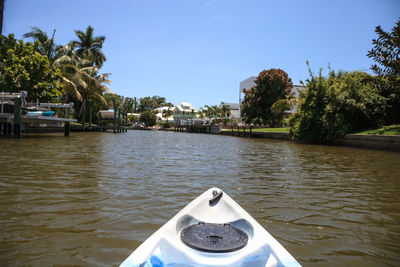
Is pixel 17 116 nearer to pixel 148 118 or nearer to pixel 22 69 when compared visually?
pixel 22 69

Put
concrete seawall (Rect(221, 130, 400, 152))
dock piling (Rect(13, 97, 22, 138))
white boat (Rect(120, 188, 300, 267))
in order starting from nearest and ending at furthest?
1. white boat (Rect(120, 188, 300, 267))
2. dock piling (Rect(13, 97, 22, 138))
3. concrete seawall (Rect(221, 130, 400, 152))

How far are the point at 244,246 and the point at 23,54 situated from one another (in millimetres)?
23682

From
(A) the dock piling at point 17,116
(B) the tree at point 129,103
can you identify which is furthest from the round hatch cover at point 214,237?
(B) the tree at point 129,103

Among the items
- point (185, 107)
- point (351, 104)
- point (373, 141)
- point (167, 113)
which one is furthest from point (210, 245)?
point (185, 107)

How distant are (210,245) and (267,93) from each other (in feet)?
126

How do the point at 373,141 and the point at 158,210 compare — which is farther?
the point at 373,141

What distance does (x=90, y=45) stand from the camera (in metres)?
38.4

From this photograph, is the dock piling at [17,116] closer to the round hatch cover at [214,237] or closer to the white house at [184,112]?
the round hatch cover at [214,237]

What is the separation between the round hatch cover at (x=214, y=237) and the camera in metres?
1.89

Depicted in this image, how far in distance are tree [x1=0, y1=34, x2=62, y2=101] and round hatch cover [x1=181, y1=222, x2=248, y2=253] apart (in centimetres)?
2174

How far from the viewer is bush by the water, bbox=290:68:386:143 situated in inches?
746

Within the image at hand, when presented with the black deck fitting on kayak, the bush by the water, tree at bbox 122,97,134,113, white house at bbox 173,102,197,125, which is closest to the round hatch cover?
the black deck fitting on kayak

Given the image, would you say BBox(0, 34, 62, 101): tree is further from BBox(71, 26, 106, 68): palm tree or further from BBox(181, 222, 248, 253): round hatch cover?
BBox(181, 222, 248, 253): round hatch cover

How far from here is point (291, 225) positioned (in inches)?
125
